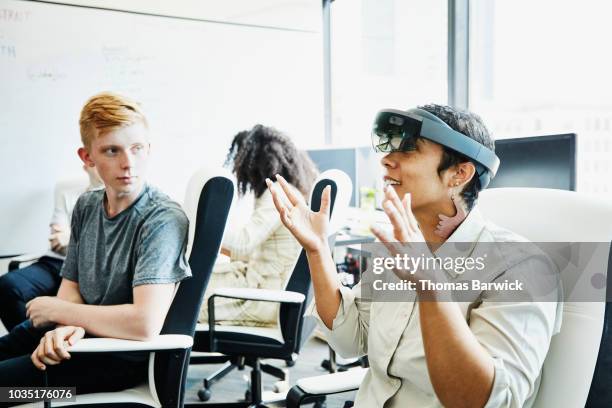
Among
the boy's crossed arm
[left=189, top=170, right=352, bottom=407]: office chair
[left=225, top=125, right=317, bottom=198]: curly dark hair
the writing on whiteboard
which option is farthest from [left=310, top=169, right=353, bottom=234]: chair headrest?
the writing on whiteboard

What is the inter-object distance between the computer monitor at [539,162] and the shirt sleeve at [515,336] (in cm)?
101

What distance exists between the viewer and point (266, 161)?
2.53 m

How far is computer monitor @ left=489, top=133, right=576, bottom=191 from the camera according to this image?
1.84 meters

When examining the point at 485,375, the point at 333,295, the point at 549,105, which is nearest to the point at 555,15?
the point at 549,105

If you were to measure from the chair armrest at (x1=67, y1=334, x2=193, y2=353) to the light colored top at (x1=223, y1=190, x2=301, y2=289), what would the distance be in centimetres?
92

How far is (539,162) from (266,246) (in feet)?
3.74

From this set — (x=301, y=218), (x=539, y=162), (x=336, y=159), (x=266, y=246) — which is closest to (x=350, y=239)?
(x=266, y=246)

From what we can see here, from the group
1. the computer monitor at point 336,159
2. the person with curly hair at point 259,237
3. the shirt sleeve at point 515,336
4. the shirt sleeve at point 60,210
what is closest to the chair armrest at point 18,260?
the shirt sleeve at point 60,210

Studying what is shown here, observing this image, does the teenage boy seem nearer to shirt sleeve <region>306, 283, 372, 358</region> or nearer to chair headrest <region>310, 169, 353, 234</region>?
shirt sleeve <region>306, 283, 372, 358</region>

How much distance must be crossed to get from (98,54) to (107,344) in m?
2.54

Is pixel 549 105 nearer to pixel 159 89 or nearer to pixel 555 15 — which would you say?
pixel 555 15

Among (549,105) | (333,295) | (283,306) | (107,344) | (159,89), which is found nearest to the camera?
(333,295)

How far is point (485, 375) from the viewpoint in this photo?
0.87 m

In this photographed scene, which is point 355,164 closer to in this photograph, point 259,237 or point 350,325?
point 259,237
